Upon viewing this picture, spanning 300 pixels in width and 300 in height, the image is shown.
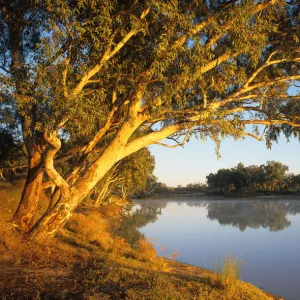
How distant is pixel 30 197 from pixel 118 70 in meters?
3.61

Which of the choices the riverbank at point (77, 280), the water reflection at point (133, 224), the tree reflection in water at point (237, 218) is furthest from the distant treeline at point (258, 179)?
the riverbank at point (77, 280)

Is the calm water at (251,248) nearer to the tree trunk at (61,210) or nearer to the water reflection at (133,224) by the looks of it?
the water reflection at (133,224)

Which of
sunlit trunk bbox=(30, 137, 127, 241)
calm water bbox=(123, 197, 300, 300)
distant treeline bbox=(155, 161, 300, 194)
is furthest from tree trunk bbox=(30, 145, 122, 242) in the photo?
distant treeline bbox=(155, 161, 300, 194)

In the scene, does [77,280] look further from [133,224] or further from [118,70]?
[133,224]

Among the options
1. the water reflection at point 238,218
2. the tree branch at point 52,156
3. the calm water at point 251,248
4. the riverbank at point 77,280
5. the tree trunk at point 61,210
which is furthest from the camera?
the water reflection at point 238,218

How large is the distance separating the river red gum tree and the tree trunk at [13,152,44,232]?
0.08 ft

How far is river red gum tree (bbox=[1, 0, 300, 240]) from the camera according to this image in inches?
256

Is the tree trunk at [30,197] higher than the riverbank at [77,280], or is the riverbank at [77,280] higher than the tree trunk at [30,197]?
the tree trunk at [30,197]

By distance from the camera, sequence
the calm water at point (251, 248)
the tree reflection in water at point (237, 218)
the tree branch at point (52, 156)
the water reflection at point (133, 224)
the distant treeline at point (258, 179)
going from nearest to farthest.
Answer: the tree branch at point (52, 156), the calm water at point (251, 248), the water reflection at point (133, 224), the tree reflection in water at point (237, 218), the distant treeline at point (258, 179)

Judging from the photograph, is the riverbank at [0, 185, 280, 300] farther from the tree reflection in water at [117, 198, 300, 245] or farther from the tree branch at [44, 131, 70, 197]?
the tree reflection in water at [117, 198, 300, 245]

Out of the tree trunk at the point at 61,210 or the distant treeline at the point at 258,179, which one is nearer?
the tree trunk at the point at 61,210

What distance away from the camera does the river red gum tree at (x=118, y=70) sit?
6.51m

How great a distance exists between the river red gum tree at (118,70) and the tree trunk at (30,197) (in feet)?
0.08

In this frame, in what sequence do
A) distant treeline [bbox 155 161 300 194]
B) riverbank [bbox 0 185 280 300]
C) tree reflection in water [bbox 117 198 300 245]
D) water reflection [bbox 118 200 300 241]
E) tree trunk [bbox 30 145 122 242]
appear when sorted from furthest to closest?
1. distant treeline [bbox 155 161 300 194]
2. water reflection [bbox 118 200 300 241]
3. tree reflection in water [bbox 117 198 300 245]
4. tree trunk [bbox 30 145 122 242]
5. riverbank [bbox 0 185 280 300]
